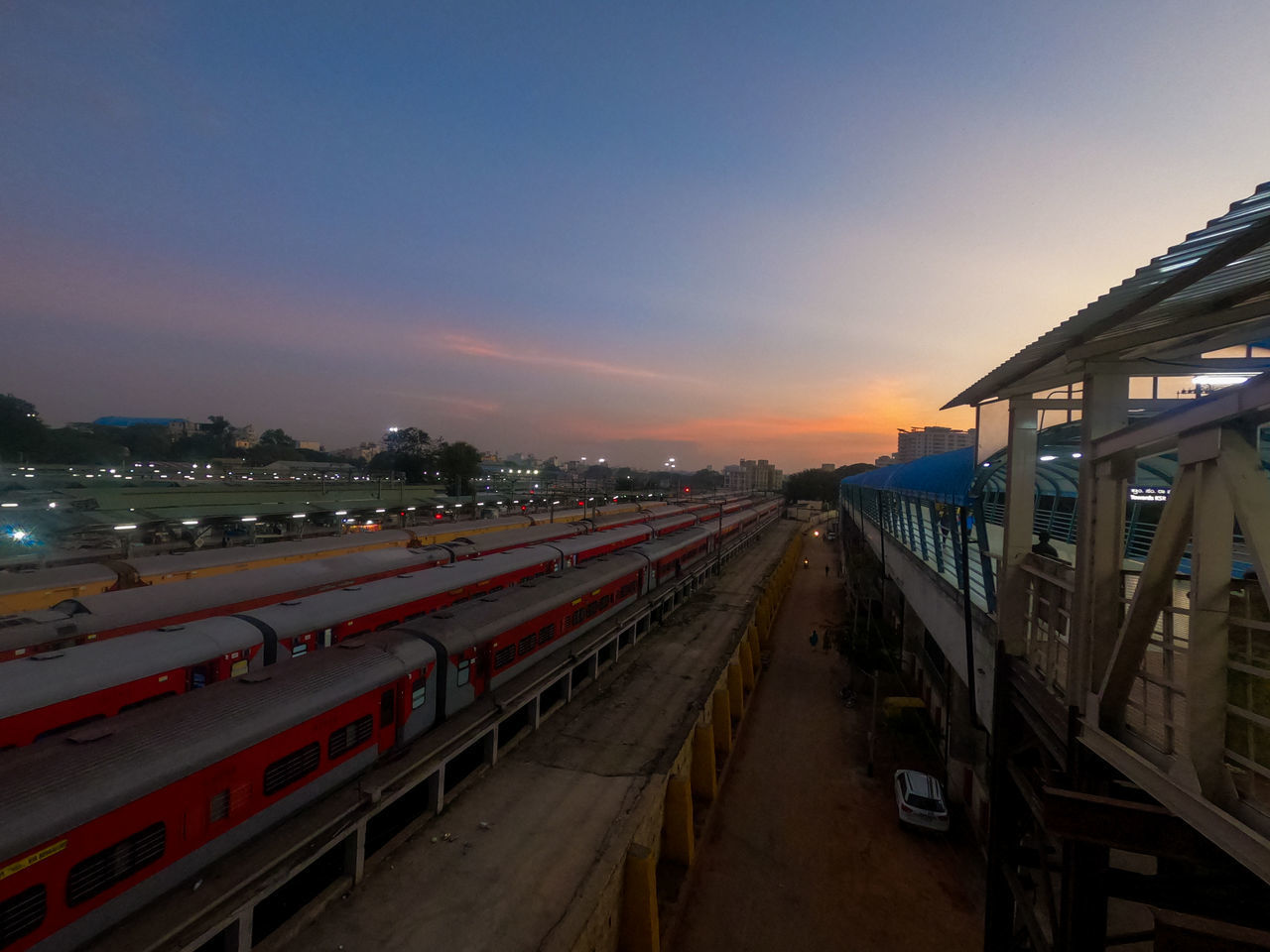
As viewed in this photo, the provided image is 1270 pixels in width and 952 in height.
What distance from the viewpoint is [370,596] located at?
12891 mm

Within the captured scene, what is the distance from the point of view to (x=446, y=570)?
16125 millimetres

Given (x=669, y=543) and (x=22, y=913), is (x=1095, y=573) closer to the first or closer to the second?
(x=22, y=913)

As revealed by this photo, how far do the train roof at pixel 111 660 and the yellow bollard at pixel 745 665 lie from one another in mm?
16320

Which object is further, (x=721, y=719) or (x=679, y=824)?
(x=721, y=719)

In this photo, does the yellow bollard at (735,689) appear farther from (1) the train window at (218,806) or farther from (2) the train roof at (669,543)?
(1) the train window at (218,806)

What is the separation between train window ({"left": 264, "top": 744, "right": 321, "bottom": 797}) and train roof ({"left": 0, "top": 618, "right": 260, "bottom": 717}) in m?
2.54

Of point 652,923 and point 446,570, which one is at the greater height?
point 446,570

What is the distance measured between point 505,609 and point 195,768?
7.15 metres

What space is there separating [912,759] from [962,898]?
6.06 metres

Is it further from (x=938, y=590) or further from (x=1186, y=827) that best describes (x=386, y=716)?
(x=938, y=590)

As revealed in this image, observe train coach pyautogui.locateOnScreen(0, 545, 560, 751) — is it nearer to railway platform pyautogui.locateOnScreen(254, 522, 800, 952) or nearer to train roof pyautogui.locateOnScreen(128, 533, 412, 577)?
railway platform pyautogui.locateOnScreen(254, 522, 800, 952)

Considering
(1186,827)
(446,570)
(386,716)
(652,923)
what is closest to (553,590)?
(446,570)

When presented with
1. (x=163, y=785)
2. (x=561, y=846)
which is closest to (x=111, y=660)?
(x=163, y=785)

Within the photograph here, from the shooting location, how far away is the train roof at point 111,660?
695 cm
